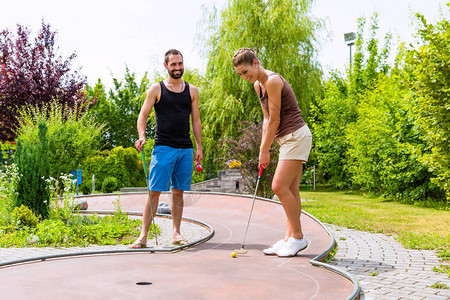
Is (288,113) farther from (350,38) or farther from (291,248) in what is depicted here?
(350,38)

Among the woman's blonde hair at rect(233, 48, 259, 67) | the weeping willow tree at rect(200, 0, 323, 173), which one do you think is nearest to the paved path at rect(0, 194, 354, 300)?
the woman's blonde hair at rect(233, 48, 259, 67)

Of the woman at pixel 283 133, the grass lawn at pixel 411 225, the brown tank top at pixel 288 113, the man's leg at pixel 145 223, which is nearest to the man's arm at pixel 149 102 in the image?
the man's leg at pixel 145 223

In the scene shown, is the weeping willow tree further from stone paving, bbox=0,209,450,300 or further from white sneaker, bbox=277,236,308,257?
white sneaker, bbox=277,236,308,257

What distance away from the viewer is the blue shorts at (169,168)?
4.46 metres

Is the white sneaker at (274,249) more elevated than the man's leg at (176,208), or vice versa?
the man's leg at (176,208)

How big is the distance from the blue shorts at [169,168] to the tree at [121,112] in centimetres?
2381

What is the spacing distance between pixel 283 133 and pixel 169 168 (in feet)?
4.11

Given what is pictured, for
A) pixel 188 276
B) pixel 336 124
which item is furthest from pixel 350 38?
pixel 188 276

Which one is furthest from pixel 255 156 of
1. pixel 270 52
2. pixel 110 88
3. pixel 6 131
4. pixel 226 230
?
pixel 110 88

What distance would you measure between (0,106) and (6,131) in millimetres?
962

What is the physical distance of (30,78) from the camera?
54.7 ft

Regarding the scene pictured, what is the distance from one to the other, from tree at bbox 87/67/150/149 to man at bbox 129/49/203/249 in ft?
78.1

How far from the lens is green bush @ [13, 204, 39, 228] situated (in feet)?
19.1

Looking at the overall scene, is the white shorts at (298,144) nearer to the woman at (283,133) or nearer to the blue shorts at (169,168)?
the woman at (283,133)
